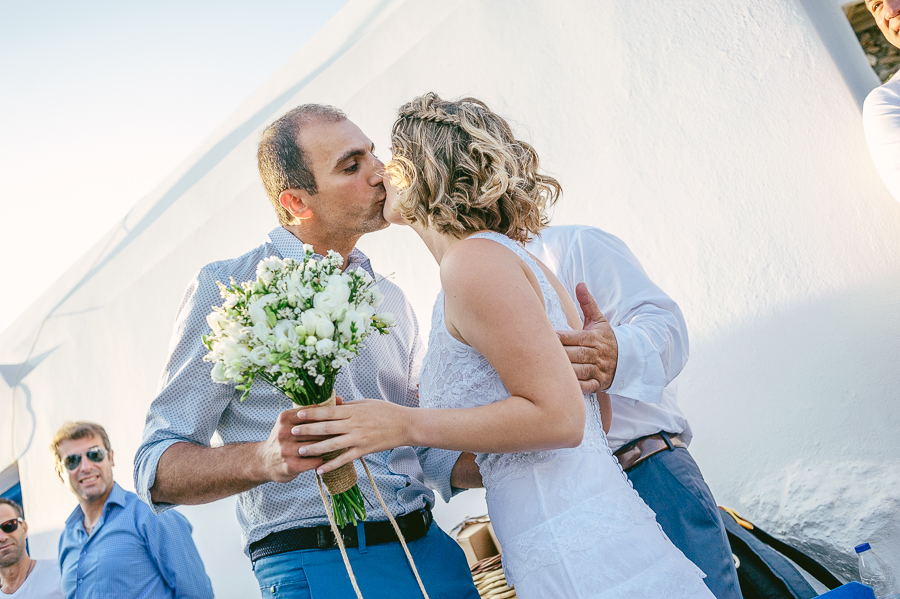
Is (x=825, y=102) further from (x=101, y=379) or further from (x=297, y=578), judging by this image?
(x=101, y=379)

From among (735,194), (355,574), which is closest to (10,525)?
(355,574)

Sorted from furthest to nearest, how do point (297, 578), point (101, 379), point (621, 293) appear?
point (101, 379), point (621, 293), point (297, 578)

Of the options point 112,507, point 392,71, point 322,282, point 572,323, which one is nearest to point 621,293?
→ point 572,323

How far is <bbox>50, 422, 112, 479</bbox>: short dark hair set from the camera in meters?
4.05

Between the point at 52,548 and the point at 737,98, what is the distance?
15.8 ft

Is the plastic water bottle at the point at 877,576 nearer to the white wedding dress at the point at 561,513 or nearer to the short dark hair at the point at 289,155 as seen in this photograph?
the white wedding dress at the point at 561,513

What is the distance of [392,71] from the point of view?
12.4ft

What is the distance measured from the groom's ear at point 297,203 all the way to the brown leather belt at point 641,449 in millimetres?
1229

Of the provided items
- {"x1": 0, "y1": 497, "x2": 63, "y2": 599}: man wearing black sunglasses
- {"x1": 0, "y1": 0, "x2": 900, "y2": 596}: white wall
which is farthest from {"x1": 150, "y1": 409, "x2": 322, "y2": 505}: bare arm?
{"x1": 0, "y1": 497, "x2": 63, "y2": 599}: man wearing black sunglasses

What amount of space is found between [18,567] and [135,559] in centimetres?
132

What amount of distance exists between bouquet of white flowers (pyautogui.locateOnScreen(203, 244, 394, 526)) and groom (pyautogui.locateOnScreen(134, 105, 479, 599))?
0.09m

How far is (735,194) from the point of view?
300cm

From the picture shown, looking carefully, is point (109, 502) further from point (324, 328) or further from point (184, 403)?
point (324, 328)

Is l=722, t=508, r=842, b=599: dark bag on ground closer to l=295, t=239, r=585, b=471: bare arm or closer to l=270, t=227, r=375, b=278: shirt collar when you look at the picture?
l=295, t=239, r=585, b=471: bare arm
